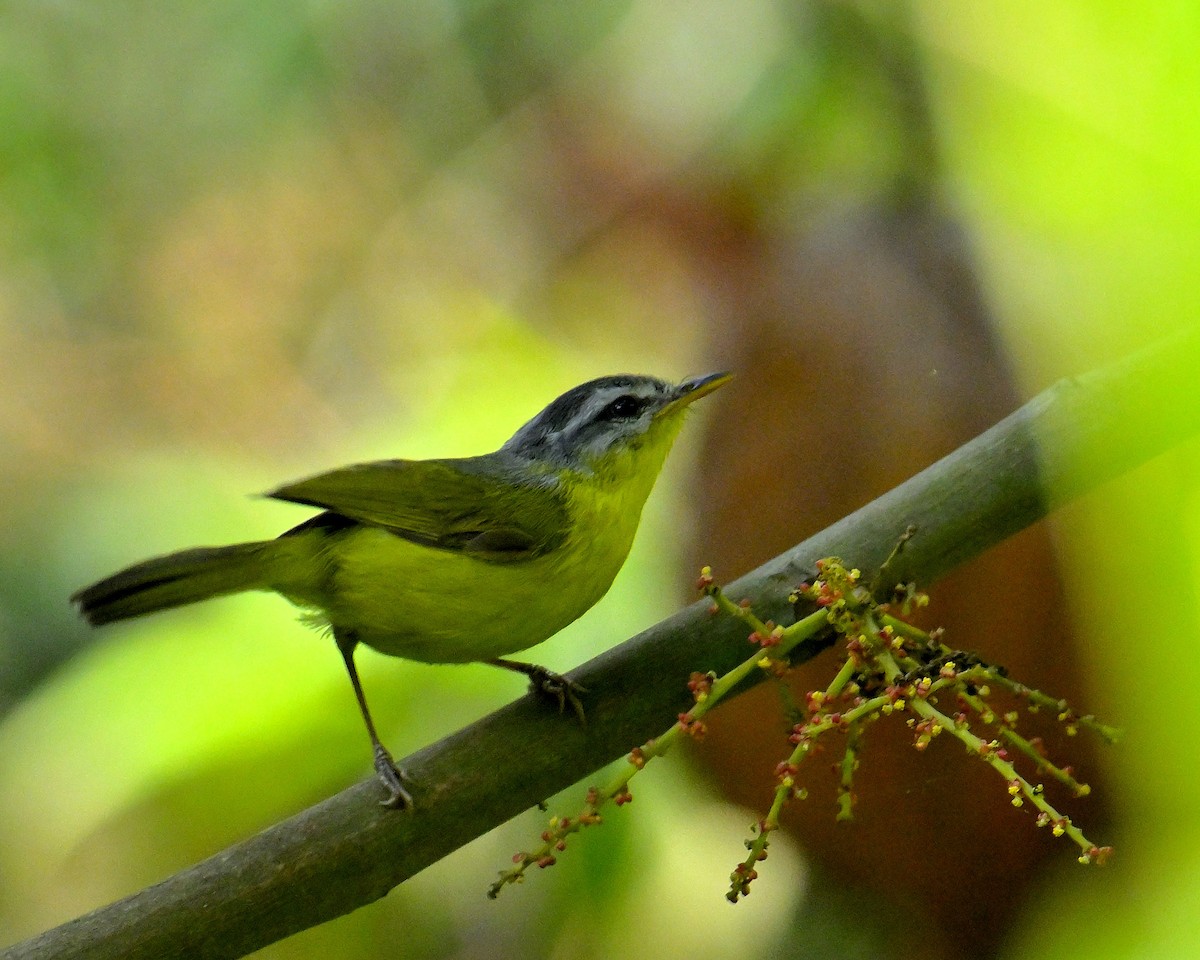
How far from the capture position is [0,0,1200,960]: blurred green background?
75 cm

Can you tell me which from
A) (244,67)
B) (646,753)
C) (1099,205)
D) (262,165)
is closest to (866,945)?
(646,753)

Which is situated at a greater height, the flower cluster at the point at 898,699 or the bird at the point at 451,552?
the bird at the point at 451,552

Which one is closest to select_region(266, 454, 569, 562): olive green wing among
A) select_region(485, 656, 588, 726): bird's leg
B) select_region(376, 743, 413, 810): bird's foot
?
select_region(485, 656, 588, 726): bird's leg

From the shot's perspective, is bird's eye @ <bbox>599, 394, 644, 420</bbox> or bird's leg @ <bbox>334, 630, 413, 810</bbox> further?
bird's eye @ <bbox>599, 394, 644, 420</bbox>

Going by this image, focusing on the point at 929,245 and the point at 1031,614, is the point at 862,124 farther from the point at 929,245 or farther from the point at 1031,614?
the point at 1031,614

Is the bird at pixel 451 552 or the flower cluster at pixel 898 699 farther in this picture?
the bird at pixel 451 552

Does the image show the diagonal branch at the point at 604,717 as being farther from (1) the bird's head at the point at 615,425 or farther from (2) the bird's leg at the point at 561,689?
(1) the bird's head at the point at 615,425

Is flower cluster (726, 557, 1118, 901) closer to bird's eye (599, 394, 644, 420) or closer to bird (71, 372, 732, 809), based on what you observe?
bird (71, 372, 732, 809)

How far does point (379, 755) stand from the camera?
28.4 inches

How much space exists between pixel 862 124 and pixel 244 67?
74 cm

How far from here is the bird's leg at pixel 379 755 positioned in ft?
2.11

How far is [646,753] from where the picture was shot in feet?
1.61

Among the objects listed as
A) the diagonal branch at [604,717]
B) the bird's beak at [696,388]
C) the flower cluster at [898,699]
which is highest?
the bird's beak at [696,388]

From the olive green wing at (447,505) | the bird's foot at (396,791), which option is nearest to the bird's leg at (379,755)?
the bird's foot at (396,791)
